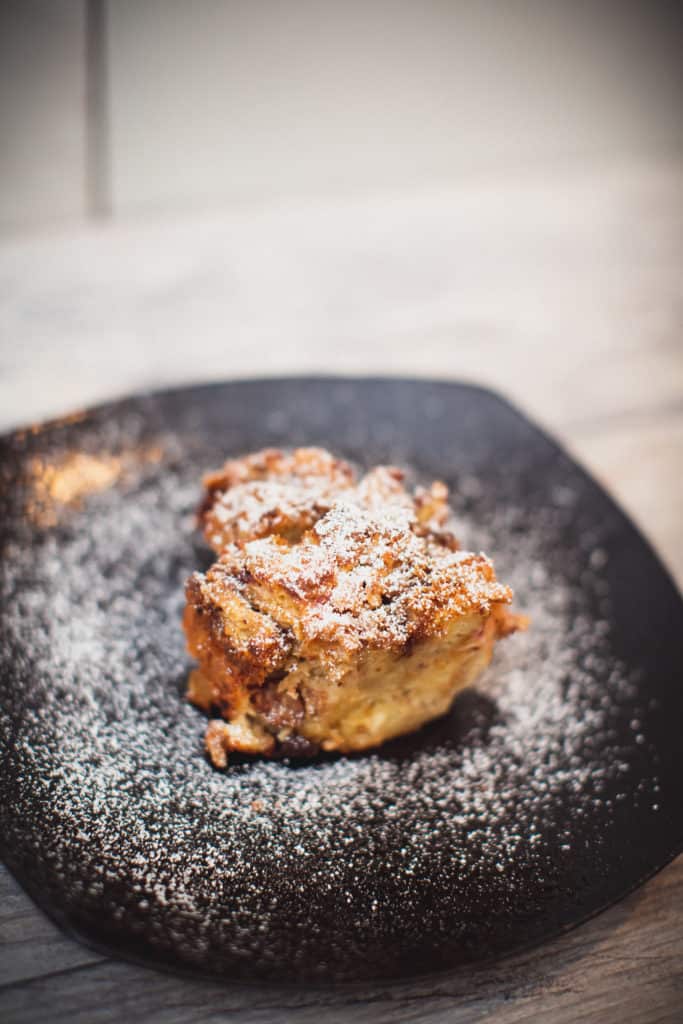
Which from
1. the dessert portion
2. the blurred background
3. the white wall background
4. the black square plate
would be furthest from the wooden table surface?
the white wall background

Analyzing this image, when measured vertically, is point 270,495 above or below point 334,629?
above

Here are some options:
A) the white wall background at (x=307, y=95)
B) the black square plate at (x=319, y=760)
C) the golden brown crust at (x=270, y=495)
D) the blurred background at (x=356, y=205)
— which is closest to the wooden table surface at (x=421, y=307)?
the blurred background at (x=356, y=205)

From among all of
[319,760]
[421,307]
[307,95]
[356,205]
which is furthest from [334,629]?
[307,95]

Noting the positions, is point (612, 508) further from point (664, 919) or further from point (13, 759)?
point (13, 759)

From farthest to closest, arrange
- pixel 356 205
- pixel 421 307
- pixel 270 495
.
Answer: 1. pixel 356 205
2. pixel 421 307
3. pixel 270 495

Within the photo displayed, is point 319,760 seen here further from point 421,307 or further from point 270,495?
point 421,307

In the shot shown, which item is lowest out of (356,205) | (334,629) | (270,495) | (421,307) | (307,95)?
(334,629)
